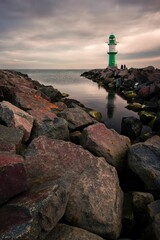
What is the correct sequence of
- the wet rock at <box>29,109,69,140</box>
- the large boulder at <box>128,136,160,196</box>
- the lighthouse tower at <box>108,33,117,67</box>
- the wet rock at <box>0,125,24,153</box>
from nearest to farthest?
1. the wet rock at <box>0,125,24,153</box>
2. the large boulder at <box>128,136,160,196</box>
3. the wet rock at <box>29,109,69,140</box>
4. the lighthouse tower at <box>108,33,117,67</box>

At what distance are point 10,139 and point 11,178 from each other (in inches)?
80.1

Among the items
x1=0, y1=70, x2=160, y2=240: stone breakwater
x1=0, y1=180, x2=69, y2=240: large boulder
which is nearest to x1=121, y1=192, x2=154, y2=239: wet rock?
x1=0, y1=70, x2=160, y2=240: stone breakwater

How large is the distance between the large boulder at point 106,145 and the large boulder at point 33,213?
2801 millimetres

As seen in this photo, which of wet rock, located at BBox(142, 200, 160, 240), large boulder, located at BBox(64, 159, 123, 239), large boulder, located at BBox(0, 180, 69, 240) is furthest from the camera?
large boulder, located at BBox(64, 159, 123, 239)

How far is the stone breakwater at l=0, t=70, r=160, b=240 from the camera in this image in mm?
3600

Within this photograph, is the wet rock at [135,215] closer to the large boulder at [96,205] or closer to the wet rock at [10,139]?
the large boulder at [96,205]

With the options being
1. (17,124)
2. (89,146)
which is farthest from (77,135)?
(17,124)

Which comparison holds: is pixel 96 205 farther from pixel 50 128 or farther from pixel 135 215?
pixel 50 128

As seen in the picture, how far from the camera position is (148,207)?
4980mm

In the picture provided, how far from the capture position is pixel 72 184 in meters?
4.89

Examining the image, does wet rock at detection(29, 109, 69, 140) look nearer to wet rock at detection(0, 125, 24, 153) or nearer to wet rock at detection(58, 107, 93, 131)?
wet rock at detection(58, 107, 93, 131)

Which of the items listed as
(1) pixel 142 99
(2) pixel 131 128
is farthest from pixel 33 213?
(1) pixel 142 99

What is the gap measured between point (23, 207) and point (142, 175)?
3530 millimetres

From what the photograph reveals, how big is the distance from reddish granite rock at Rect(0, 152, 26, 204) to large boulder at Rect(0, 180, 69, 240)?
0.12 m
